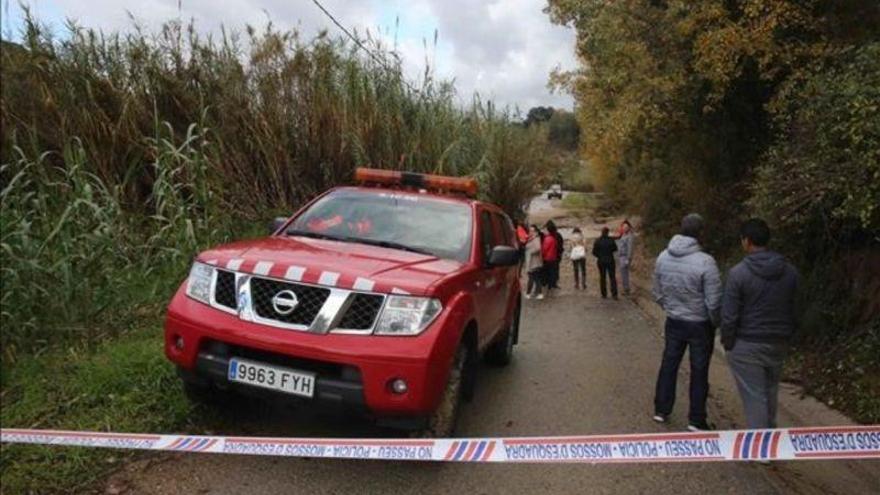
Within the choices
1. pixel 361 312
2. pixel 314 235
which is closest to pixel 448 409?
pixel 361 312

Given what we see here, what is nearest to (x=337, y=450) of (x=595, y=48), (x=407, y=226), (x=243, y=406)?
(x=243, y=406)

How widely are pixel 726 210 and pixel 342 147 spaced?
953 cm

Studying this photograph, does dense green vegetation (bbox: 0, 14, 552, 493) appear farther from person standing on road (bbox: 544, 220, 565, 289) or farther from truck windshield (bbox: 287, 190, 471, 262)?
person standing on road (bbox: 544, 220, 565, 289)

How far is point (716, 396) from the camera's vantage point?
6.94 meters

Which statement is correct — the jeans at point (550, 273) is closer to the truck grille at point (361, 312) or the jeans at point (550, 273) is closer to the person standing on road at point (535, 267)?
the person standing on road at point (535, 267)

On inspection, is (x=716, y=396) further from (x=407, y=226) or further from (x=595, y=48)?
(x=595, y=48)

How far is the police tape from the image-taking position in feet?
12.5

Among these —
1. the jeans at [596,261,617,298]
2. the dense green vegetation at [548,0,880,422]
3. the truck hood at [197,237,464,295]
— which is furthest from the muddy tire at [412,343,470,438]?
the jeans at [596,261,617,298]

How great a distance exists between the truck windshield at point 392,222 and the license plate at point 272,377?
1423 millimetres

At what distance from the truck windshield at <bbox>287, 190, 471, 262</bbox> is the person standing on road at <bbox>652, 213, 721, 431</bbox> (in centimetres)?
162

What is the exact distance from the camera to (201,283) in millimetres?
4449

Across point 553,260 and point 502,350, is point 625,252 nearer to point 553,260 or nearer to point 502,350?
point 553,260

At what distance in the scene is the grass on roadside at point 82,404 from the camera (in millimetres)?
3738

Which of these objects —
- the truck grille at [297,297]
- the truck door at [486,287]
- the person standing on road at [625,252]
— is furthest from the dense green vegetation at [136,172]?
the person standing on road at [625,252]
